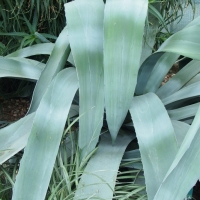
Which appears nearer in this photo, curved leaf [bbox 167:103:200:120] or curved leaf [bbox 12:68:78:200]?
curved leaf [bbox 12:68:78:200]

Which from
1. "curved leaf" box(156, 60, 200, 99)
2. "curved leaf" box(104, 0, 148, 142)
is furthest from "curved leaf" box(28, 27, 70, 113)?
"curved leaf" box(156, 60, 200, 99)

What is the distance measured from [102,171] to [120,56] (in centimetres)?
26

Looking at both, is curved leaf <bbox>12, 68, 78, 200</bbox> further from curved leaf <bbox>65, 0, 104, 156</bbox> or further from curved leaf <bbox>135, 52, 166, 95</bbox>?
curved leaf <bbox>135, 52, 166, 95</bbox>

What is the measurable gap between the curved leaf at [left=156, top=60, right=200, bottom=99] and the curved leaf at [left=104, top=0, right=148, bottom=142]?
0.28 m

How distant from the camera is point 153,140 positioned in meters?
0.79

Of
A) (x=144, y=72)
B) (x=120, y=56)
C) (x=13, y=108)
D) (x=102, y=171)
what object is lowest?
(x=13, y=108)

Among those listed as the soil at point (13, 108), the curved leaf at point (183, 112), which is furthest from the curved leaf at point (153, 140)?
the soil at point (13, 108)

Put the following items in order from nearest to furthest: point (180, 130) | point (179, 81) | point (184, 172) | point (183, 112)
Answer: point (184, 172) < point (180, 130) < point (183, 112) < point (179, 81)

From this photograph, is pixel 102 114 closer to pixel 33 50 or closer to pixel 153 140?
pixel 153 140

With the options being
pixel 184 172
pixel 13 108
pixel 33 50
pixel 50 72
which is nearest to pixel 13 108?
pixel 13 108

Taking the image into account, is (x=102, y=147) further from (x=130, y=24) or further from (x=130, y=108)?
(x=130, y=24)

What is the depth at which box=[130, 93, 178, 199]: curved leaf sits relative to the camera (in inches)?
29.0

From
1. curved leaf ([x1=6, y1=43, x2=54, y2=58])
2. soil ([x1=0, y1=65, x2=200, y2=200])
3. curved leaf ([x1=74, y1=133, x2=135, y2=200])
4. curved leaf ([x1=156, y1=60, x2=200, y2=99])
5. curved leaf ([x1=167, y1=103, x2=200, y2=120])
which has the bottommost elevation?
soil ([x1=0, y1=65, x2=200, y2=200])

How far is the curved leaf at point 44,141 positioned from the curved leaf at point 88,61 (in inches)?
1.7
